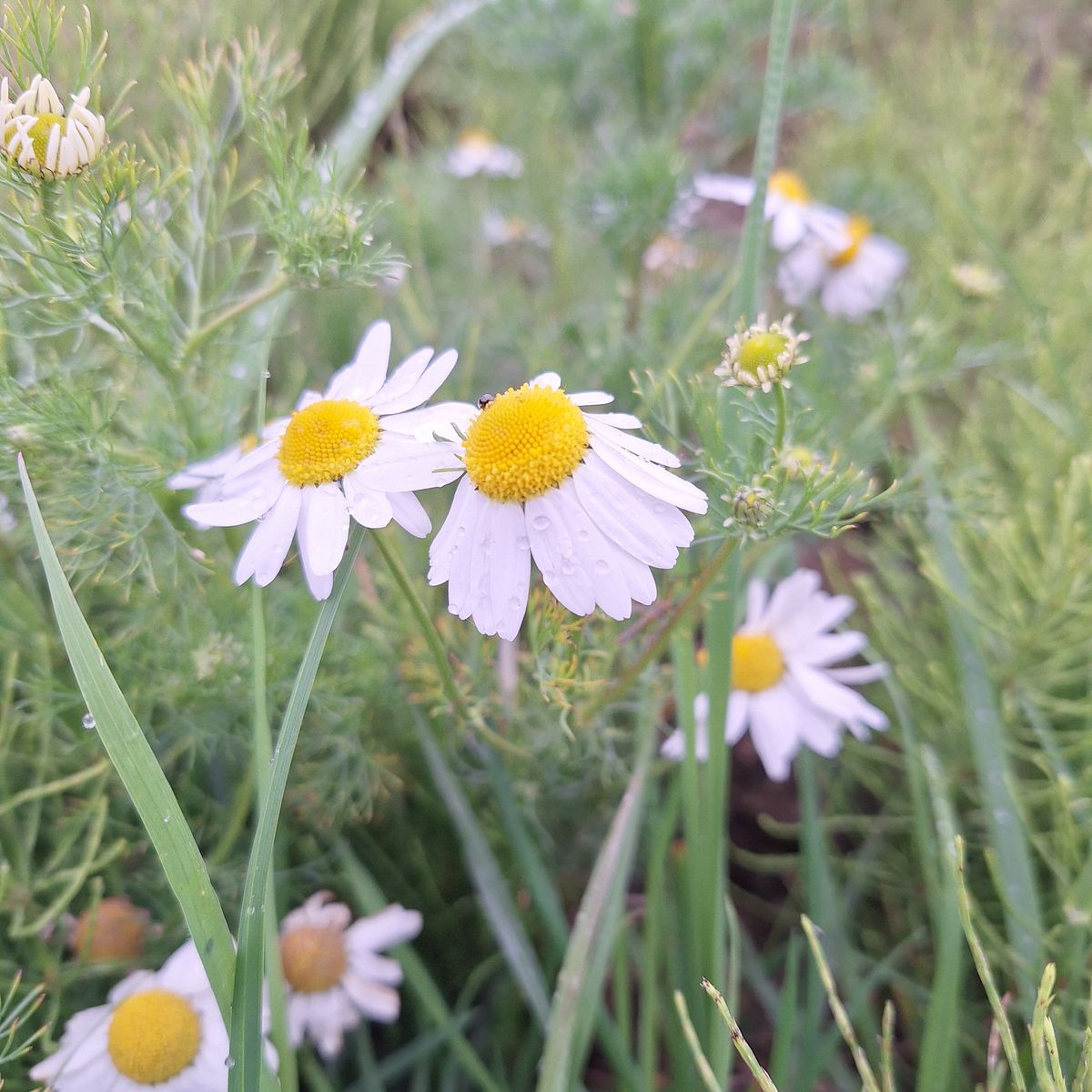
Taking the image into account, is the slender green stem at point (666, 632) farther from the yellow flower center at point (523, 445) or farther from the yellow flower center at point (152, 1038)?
the yellow flower center at point (152, 1038)

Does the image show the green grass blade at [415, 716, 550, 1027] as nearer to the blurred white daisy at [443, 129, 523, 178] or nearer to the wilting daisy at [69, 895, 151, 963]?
the wilting daisy at [69, 895, 151, 963]

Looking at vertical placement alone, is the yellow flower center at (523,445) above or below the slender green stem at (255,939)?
above

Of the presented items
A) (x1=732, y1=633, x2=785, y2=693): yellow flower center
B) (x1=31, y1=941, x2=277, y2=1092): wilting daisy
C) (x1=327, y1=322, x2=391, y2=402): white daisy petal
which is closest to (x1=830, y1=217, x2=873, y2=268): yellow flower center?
(x1=732, y1=633, x2=785, y2=693): yellow flower center

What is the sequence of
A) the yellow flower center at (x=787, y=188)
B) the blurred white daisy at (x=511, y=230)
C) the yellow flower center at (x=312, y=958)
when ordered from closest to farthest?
the yellow flower center at (x=312, y=958) → the yellow flower center at (x=787, y=188) → the blurred white daisy at (x=511, y=230)

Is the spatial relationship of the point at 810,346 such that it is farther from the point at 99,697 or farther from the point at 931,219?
the point at 99,697

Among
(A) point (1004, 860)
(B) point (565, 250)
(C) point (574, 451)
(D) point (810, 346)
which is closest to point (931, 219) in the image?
(D) point (810, 346)

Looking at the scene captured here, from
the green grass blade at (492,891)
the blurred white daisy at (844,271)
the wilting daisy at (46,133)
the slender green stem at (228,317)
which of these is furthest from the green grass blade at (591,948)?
the blurred white daisy at (844,271)

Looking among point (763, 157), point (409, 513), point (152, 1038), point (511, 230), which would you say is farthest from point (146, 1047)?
point (511, 230)

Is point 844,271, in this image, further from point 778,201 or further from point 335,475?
point 335,475
